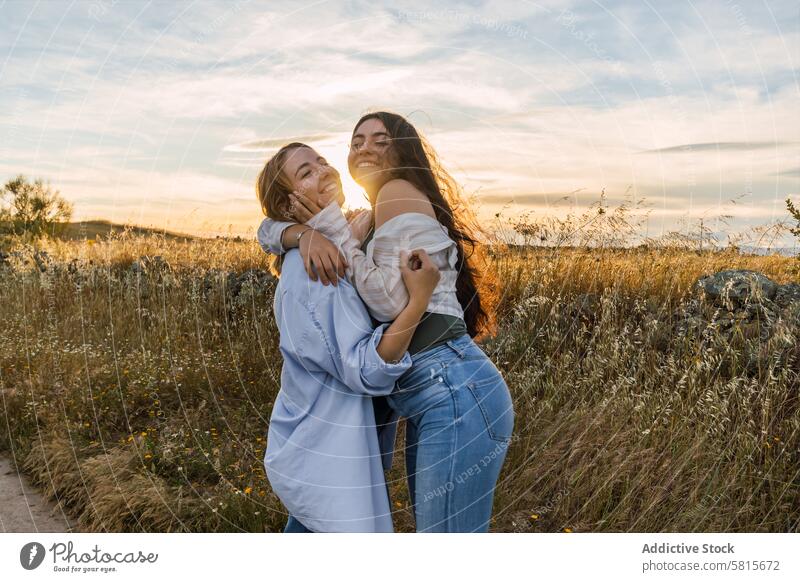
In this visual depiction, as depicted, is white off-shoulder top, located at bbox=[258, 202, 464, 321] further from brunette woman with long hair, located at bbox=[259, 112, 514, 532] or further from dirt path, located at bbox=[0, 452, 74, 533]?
dirt path, located at bbox=[0, 452, 74, 533]

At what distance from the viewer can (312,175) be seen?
2311mm

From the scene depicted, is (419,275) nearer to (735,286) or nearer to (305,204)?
(305,204)

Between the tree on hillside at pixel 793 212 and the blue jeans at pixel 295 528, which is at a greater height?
the tree on hillside at pixel 793 212

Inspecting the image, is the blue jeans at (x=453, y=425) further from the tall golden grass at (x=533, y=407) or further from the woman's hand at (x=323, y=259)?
the tall golden grass at (x=533, y=407)

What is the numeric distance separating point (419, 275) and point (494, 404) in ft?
1.60

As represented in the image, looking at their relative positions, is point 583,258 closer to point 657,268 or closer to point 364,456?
point 657,268

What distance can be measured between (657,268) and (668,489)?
9.18 ft

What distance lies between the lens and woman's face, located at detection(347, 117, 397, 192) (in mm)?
2377

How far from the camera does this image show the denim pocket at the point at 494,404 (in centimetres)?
221

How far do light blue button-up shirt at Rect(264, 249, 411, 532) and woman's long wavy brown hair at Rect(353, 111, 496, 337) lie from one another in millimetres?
467

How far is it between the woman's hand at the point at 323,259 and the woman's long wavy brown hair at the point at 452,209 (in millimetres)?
372

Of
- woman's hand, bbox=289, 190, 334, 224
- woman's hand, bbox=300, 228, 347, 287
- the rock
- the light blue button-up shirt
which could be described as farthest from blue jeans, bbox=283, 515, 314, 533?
the rock
